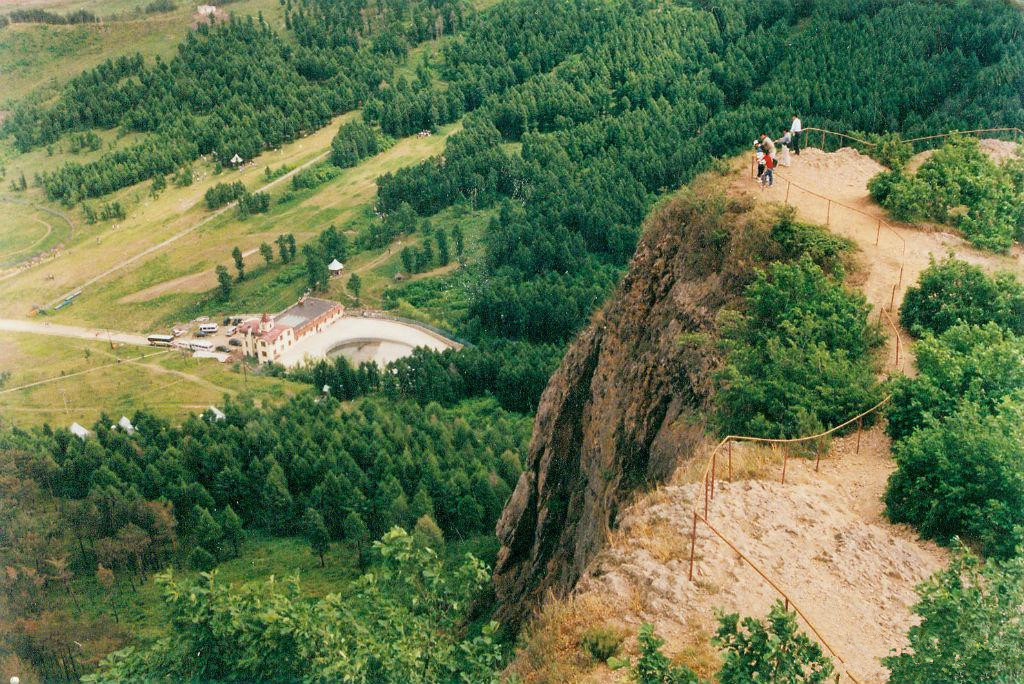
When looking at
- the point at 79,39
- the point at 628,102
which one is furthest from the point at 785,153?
the point at 79,39

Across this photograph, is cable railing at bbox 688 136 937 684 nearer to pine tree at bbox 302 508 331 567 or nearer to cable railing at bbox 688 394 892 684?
cable railing at bbox 688 394 892 684

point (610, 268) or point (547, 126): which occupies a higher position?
point (547, 126)

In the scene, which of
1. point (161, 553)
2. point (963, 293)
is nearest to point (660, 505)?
point (963, 293)

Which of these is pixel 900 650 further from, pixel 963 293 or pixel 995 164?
pixel 995 164

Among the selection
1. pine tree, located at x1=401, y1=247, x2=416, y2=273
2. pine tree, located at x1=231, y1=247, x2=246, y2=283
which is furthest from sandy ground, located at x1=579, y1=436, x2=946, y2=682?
pine tree, located at x1=231, y1=247, x2=246, y2=283

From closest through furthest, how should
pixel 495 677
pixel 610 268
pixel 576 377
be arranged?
1. pixel 495 677
2. pixel 576 377
3. pixel 610 268

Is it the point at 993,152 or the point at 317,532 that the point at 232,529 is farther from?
the point at 993,152
